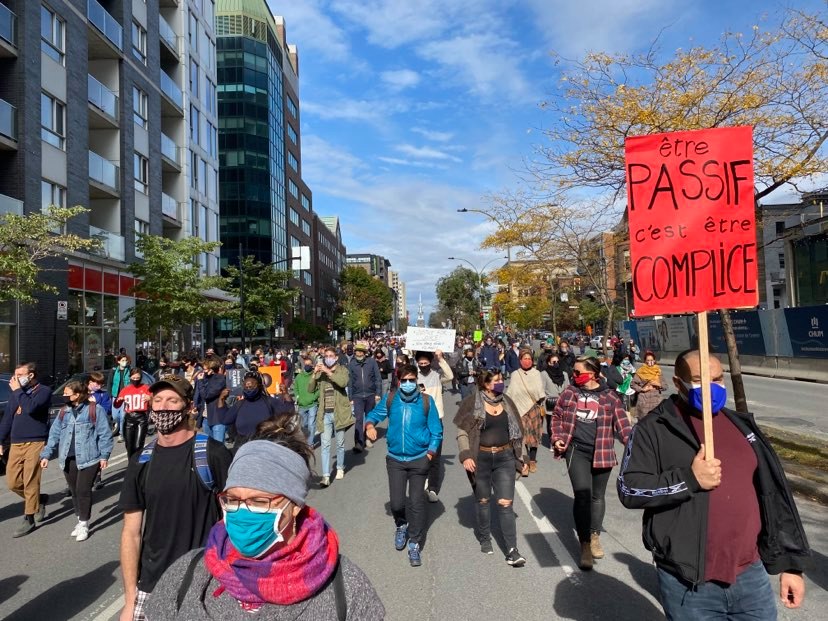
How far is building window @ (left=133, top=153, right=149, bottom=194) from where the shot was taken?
90.2ft

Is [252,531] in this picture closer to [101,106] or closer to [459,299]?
[101,106]

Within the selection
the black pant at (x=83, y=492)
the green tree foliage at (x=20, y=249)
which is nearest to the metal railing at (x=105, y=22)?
the green tree foliage at (x=20, y=249)

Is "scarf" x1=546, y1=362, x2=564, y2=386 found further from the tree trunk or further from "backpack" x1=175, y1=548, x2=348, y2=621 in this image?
"backpack" x1=175, y1=548, x2=348, y2=621

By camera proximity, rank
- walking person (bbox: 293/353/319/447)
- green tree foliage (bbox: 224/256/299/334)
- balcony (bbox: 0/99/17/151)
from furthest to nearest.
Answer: green tree foliage (bbox: 224/256/299/334) < balcony (bbox: 0/99/17/151) < walking person (bbox: 293/353/319/447)

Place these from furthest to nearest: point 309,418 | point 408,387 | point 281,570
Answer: point 309,418, point 408,387, point 281,570

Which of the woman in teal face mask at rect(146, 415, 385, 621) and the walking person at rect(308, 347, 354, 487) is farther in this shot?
the walking person at rect(308, 347, 354, 487)

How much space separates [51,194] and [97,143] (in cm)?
583

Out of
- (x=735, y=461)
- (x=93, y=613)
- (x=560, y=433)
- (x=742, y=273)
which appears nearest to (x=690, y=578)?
(x=735, y=461)

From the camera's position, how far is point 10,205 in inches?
739

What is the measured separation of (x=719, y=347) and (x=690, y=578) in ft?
102

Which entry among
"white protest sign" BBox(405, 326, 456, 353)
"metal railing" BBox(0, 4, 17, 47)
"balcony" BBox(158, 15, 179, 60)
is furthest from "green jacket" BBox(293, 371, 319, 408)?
"balcony" BBox(158, 15, 179, 60)

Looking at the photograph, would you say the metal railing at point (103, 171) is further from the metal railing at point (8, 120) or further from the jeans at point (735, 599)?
the jeans at point (735, 599)

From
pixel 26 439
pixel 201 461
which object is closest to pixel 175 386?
pixel 201 461

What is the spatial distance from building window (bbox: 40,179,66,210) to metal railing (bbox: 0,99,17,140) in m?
1.75
